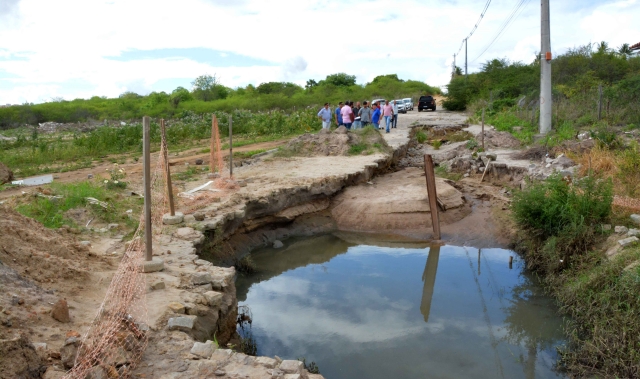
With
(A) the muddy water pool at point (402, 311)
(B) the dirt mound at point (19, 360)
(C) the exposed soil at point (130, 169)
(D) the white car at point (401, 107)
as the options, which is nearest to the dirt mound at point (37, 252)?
(B) the dirt mound at point (19, 360)

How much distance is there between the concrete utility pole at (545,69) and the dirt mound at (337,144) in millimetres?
5324

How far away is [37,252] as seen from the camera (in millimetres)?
5559

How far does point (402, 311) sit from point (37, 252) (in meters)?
4.65

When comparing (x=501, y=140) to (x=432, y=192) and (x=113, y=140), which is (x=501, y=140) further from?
(x=113, y=140)

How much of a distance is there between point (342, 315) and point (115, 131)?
48.1 ft

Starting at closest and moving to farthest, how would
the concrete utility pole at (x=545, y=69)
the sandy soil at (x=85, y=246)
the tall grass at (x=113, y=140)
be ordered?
the sandy soil at (x=85, y=246)
the tall grass at (x=113, y=140)
the concrete utility pole at (x=545, y=69)

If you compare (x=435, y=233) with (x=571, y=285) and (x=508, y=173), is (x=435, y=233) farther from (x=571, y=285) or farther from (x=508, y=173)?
(x=508, y=173)

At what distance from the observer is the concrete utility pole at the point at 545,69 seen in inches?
634

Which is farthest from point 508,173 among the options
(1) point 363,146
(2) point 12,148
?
(2) point 12,148

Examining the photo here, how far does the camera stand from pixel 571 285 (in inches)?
274

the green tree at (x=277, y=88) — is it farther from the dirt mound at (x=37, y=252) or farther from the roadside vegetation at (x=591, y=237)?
the dirt mound at (x=37, y=252)

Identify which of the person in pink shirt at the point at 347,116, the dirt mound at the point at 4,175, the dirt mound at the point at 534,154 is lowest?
the dirt mound at the point at 4,175

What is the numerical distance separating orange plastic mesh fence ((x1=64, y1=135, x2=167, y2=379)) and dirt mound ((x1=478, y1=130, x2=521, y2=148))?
14047 mm

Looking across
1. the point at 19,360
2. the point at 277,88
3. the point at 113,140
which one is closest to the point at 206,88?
the point at 277,88
